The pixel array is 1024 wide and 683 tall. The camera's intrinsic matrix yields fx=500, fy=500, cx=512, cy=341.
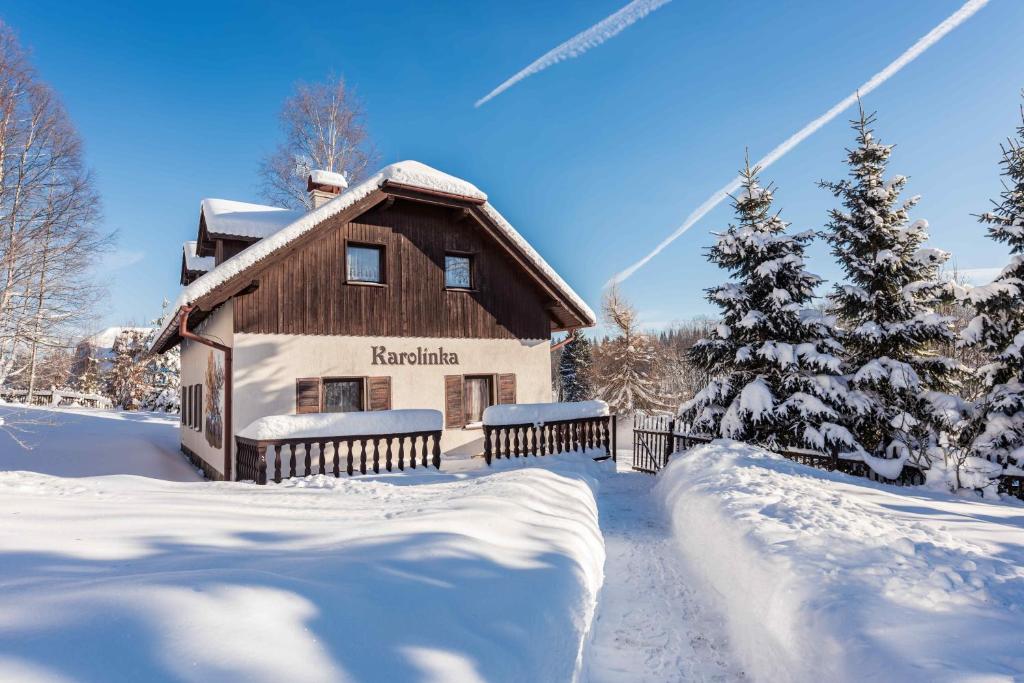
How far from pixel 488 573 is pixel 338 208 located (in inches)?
382

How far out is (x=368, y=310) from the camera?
12289 millimetres

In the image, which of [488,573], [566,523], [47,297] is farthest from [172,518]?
[47,297]

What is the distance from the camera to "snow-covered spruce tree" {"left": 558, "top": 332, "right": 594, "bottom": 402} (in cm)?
4700

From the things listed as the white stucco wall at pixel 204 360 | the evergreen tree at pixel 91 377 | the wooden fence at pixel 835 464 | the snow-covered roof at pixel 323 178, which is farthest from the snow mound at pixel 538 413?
the evergreen tree at pixel 91 377

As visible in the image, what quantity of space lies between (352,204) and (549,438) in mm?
7211

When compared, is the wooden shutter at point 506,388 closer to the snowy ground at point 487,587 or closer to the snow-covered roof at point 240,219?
the snowy ground at point 487,587

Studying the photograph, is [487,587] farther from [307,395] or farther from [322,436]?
[307,395]

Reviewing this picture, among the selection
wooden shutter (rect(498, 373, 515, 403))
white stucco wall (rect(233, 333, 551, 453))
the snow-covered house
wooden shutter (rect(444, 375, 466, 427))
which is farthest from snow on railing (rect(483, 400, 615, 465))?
the snow-covered house

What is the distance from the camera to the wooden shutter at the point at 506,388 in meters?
14.2

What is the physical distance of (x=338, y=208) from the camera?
11227 mm

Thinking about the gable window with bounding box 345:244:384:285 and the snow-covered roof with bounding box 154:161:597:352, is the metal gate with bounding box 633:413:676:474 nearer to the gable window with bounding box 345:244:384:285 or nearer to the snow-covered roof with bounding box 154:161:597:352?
the snow-covered roof with bounding box 154:161:597:352

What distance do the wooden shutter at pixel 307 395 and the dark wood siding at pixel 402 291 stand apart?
3.76 ft

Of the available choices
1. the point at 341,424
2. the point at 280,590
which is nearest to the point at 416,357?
the point at 341,424

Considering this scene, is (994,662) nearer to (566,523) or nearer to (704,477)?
(566,523)
